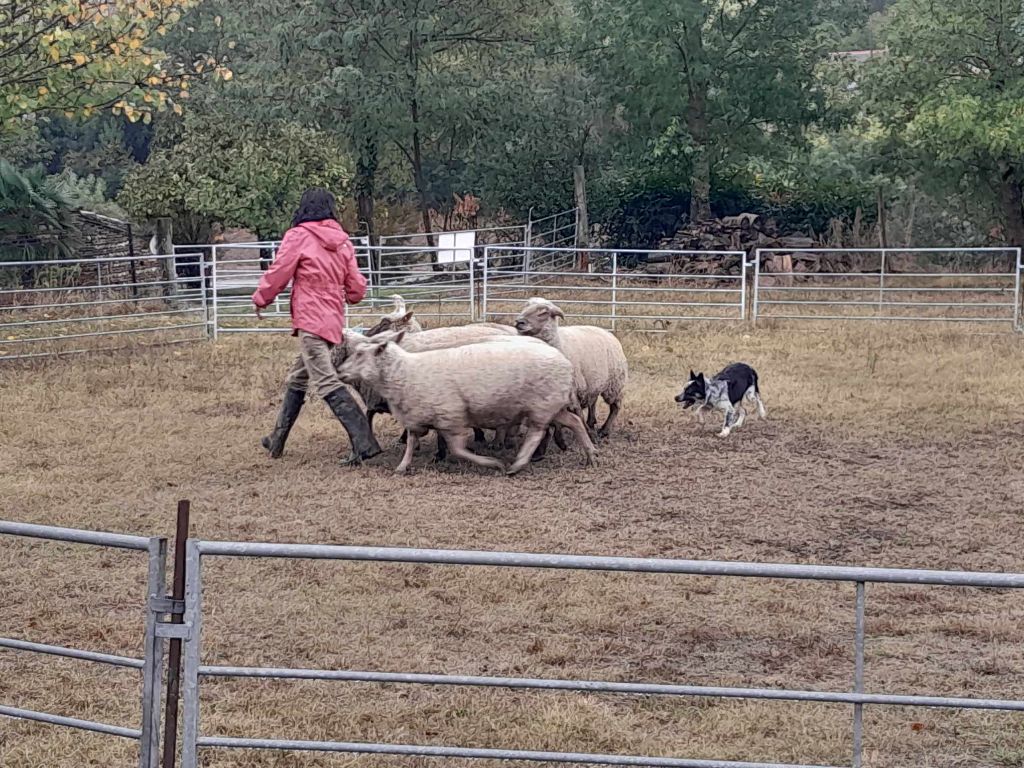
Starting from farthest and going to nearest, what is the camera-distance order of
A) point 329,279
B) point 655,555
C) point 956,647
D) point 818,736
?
point 329,279 < point 655,555 < point 956,647 < point 818,736

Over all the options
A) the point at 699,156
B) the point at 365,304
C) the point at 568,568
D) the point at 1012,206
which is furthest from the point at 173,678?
the point at 699,156

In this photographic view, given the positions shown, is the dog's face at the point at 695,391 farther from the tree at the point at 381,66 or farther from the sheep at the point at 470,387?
the tree at the point at 381,66

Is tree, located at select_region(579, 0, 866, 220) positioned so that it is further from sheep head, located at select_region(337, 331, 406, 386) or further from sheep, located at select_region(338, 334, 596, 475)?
sheep, located at select_region(338, 334, 596, 475)

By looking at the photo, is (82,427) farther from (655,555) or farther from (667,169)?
(667,169)

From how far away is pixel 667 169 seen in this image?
25.2 m

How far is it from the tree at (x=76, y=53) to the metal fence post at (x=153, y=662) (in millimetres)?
9459

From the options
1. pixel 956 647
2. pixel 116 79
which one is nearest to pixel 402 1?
pixel 116 79

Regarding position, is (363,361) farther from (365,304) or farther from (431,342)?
(365,304)

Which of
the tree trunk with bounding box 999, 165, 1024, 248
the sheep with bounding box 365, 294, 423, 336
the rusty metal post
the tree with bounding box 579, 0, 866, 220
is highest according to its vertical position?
the tree with bounding box 579, 0, 866, 220

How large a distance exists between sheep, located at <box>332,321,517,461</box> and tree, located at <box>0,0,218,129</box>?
448 centimetres

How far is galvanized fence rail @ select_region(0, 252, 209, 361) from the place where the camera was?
47.7 ft

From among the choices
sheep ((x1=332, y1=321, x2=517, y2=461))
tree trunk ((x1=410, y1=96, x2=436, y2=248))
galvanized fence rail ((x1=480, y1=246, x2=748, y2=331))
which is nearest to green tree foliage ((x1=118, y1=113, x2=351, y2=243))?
tree trunk ((x1=410, y1=96, x2=436, y2=248))

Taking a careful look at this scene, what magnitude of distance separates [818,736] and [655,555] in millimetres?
2285

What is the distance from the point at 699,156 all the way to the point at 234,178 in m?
8.26
